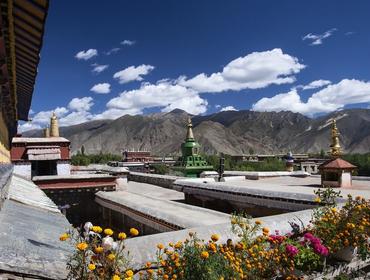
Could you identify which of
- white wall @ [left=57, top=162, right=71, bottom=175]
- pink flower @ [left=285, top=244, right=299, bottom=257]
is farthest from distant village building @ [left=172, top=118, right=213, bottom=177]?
pink flower @ [left=285, top=244, right=299, bottom=257]

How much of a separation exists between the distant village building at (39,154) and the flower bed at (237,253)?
871 inches

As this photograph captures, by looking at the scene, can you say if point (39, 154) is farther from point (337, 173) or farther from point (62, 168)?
point (337, 173)

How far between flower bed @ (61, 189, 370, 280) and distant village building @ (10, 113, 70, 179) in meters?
22.1

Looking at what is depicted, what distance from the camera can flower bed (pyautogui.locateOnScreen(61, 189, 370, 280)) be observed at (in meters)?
2.84

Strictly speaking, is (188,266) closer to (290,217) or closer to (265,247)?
(265,247)

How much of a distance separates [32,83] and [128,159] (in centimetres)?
6136

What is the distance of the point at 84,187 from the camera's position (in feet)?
62.1

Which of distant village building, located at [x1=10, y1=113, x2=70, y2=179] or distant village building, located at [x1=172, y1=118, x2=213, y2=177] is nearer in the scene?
distant village building, located at [x1=10, y1=113, x2=70, y2=179]

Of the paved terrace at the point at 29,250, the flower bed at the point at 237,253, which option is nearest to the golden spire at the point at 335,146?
the flower bed at the point at 237,253

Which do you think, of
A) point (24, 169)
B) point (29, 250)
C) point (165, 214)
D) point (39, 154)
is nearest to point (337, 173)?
point (165, 214)

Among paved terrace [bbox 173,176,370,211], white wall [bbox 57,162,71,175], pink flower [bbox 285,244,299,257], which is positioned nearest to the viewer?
pink flower [bbox 285,244,299,257]

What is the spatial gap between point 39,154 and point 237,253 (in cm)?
2296

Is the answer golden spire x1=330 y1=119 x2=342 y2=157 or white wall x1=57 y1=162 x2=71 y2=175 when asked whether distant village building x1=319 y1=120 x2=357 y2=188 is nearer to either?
golden spire x1=330 y1=119 x2=342 y2=157

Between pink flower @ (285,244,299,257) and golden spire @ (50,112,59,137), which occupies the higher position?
golden spire @ (50,112,59,137)
